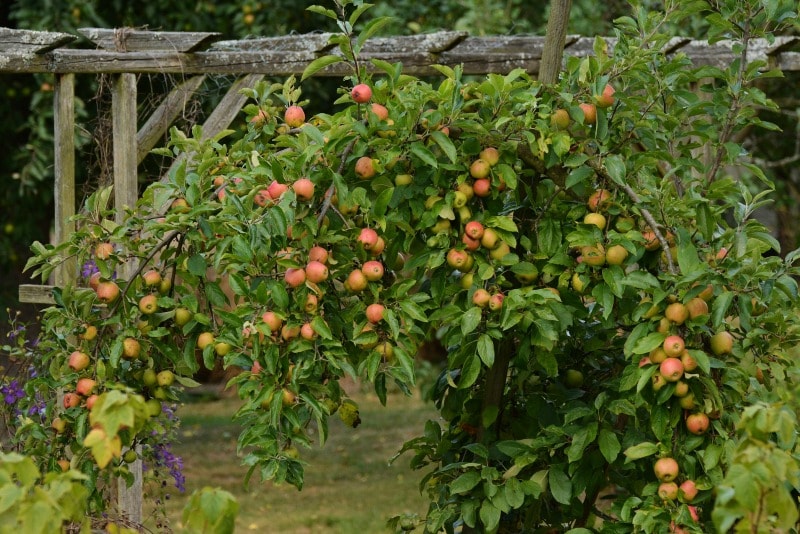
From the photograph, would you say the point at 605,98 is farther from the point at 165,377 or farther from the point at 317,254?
the point at 165,377

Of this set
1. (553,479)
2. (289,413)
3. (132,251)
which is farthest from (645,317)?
(132,251)

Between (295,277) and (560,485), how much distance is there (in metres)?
0.81

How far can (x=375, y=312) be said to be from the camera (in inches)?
84.0

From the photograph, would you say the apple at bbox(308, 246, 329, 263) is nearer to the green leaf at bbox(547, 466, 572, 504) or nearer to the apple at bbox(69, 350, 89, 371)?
the apple at bbox(69, 350, 89, 371)

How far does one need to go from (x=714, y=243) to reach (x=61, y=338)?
1.44 meters

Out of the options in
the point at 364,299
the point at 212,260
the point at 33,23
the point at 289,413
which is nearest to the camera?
the point at 289,413

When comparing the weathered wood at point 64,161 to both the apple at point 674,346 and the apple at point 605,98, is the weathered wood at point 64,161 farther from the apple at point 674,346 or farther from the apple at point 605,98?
the apple at point 674,346

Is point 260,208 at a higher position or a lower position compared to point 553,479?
higher

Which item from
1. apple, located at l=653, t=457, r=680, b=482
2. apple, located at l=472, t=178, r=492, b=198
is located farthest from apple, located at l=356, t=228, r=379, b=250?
apple, located at l=653, t=457, r=680, b=482

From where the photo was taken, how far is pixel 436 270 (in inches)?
93.5

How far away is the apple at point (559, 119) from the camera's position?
7.41ft

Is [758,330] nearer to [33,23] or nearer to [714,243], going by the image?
[714,243]

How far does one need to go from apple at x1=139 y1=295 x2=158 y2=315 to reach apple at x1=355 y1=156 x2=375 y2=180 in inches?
21.4

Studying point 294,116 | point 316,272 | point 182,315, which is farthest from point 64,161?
point 316,272
